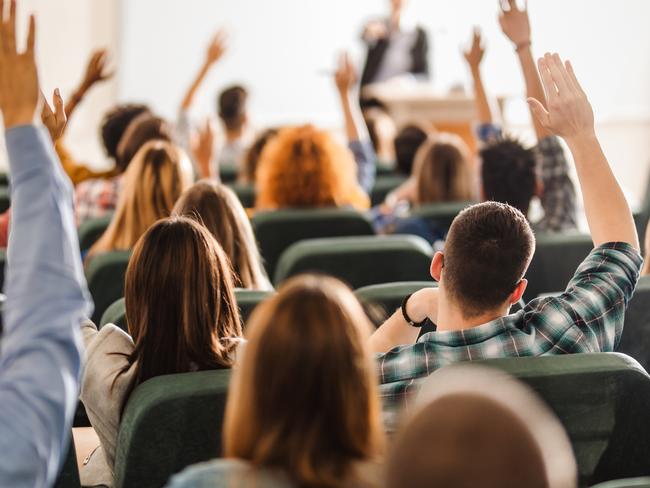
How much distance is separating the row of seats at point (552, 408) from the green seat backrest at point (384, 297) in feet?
2.36

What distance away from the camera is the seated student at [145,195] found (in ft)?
11.0

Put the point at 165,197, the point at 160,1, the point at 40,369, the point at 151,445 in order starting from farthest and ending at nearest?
the point at 160,1, the point at 165,197, the point at 151,445, the point at 40,369

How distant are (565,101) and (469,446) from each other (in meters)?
1.30

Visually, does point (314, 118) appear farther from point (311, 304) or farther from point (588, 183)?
point (311, 304)

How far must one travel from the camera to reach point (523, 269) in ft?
6.67

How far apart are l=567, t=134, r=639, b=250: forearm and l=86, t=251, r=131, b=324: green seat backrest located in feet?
4.44

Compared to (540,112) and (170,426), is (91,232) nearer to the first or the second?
(540,112)

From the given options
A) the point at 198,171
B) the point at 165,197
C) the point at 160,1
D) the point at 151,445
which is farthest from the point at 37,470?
the point at 160,1

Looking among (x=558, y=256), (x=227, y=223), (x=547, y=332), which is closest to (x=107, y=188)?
(x=227, y=223)

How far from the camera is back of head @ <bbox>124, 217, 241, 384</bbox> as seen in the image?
203cm

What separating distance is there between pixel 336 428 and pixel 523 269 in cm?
91

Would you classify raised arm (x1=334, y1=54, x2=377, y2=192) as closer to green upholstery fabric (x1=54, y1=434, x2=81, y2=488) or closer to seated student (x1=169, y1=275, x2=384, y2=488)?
green upholstery fabric (x1=54, y1=434, x2=81, y2=488)

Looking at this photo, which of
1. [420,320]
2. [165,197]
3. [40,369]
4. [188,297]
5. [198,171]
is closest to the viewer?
[40,369]

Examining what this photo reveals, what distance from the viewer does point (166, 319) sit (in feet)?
6.70
